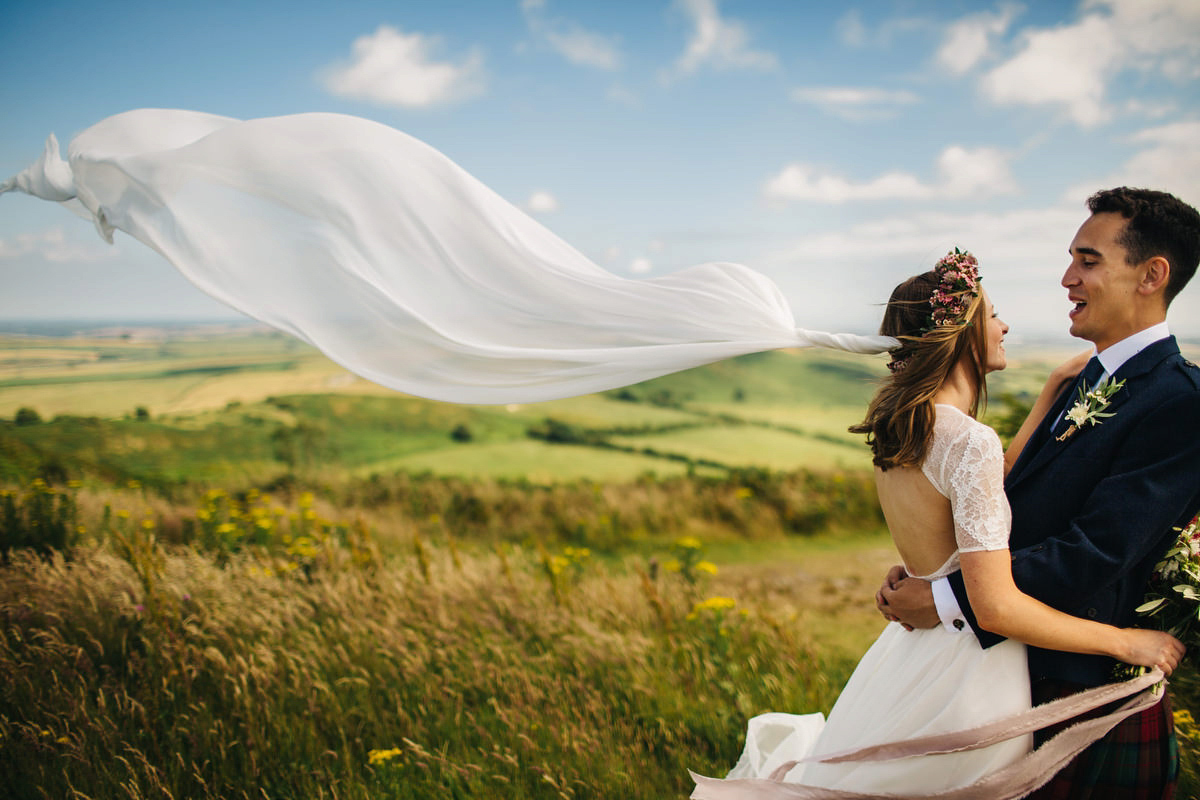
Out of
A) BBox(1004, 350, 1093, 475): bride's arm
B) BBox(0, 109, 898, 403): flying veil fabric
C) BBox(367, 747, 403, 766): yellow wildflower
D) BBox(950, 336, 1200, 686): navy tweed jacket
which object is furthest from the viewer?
BBox(367, 747, 403, 766): yellow wildflower

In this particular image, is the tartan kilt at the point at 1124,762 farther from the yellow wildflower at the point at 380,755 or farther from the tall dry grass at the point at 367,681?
the yellow wildflower at the point at 380,755

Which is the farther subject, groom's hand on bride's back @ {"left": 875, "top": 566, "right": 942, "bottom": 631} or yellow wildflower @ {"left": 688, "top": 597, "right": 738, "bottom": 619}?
yellow wildflower @ {"left": 688, "top": 597, "right": 738, "bottom": 619}

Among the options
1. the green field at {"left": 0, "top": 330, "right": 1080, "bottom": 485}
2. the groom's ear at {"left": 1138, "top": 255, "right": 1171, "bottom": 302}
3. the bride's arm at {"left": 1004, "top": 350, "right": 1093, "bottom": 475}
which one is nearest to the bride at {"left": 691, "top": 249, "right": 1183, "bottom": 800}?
the groom's ear at {"left": 1138, "top": 255, "right": 1171, "bottom": 302}

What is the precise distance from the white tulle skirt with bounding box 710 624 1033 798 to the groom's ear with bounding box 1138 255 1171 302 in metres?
1.10

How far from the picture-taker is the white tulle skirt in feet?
6.93

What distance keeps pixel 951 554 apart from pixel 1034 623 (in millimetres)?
273

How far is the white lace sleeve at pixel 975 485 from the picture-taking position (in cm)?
189

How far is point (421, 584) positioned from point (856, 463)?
8864 millimetres

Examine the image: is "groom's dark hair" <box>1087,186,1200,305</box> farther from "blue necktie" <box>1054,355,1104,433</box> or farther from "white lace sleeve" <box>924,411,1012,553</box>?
"white lace sleeve" <box>924,411,1012,553</box>

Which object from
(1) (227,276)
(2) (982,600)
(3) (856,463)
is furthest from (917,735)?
(3) (856,463)

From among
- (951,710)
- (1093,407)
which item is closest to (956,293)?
(1093,407)

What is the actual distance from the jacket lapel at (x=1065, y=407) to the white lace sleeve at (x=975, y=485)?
10.5 inches

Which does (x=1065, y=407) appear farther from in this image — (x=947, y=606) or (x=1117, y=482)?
(x=947, y=606)

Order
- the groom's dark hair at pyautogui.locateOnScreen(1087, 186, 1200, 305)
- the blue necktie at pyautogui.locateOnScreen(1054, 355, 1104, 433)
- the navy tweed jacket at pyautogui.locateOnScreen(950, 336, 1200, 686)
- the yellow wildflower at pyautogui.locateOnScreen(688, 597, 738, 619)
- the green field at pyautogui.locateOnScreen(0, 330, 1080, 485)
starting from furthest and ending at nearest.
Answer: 1. the green field at pyautogui.locateOnScreen(0, 330, 1080, 485)
2. the yellow wildflower at pyautogui.locateOnScreen(688, 597, 738, 619)
3. the blue necktie at pyautogui.locateOnScreen(1054, 355, 1104, 433)
4. the groom's dark hair at pyautogui.locateOnScreen(1087, 186, 1200, 305)
5. the navy tweed jacket at pyautogui.locateOnScreen(950, 336, 1200, 686)
